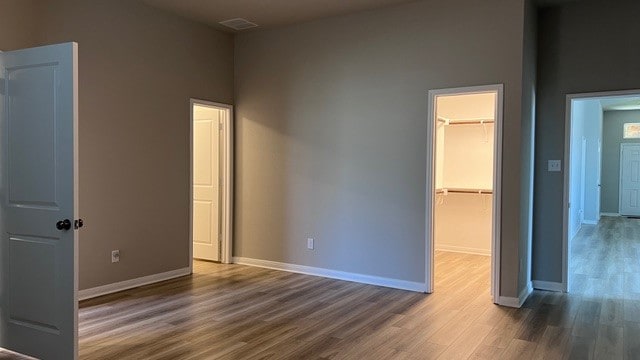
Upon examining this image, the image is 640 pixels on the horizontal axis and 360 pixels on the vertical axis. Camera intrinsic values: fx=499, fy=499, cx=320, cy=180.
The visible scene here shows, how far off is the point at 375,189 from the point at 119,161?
8.61 ft

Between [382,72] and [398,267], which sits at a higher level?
[382,72]

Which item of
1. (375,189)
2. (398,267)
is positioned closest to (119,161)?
(375,189)

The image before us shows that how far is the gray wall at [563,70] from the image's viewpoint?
471cm

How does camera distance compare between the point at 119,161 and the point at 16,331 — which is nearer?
the point at 16,331

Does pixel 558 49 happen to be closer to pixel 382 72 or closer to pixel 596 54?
pixel 596 54

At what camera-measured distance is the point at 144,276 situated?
5262mm

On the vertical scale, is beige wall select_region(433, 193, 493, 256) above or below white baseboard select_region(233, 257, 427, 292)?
above

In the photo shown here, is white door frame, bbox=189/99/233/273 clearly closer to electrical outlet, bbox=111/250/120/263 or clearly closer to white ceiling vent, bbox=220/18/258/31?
white ceiling vent, bbox=220/18/258/31

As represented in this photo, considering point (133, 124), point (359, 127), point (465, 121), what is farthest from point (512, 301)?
point (133, 124)

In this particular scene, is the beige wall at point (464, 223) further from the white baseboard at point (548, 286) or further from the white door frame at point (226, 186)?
the white door frame at point (226, 186)

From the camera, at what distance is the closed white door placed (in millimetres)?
12945

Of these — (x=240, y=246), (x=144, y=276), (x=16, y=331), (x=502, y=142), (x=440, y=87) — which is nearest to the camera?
(x=16, y=331)

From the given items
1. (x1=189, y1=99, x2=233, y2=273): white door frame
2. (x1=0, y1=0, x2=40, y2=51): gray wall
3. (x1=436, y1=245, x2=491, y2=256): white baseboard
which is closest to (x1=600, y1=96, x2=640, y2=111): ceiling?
(x1=436, y1=245, x2=491, y2=256): white baseboard

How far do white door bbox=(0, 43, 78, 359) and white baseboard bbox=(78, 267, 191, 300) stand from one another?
51.1 inches
